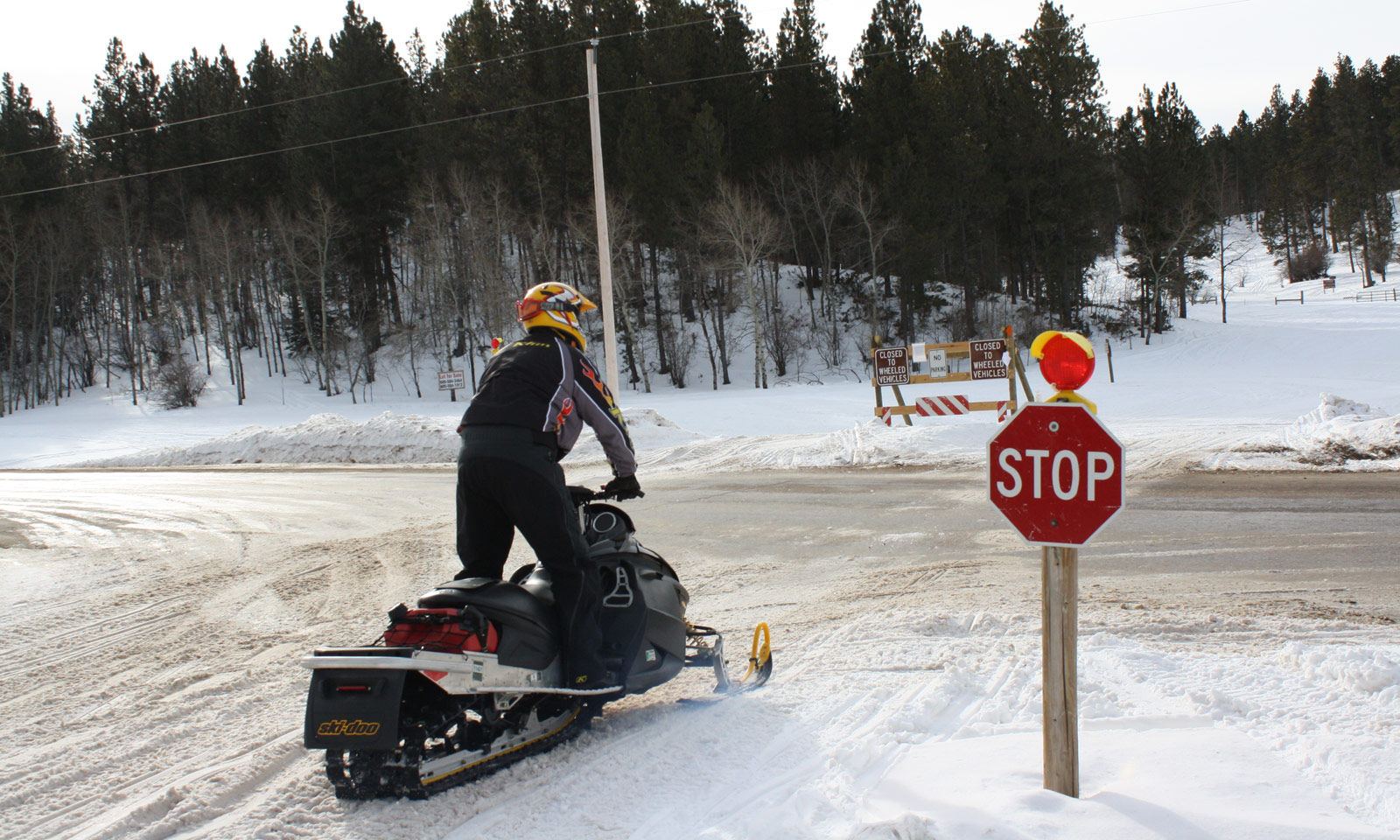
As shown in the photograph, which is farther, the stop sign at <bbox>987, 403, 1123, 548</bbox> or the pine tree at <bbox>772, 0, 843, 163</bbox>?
the pine tree at <bbox>772, 0, 843, 163</bbox>

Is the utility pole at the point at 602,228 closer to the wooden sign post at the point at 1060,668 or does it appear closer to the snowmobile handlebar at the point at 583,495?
the snowmobile handlebar at the point at 583,495

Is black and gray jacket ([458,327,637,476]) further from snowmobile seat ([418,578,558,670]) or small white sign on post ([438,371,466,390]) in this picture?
small white sign on post ([438,371,466,390])

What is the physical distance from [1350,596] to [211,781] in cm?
637

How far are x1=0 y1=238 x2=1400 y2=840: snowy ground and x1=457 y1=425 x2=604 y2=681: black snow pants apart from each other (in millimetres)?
546

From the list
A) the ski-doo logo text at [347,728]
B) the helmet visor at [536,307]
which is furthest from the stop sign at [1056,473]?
the ski-doo logo text at [347,728]

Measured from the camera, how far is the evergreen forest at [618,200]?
3900 cm

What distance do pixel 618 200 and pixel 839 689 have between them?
1402 inches

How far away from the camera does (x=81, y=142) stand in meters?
52.9

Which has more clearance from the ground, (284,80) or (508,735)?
(284,80)

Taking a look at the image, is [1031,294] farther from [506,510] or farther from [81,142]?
[81,142]

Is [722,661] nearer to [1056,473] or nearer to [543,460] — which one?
[543,460]

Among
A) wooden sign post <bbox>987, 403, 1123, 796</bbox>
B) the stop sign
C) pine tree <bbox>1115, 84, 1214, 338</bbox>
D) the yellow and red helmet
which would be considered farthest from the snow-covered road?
pine tree <bbox>1115, 84, 1214, 338</bbox>

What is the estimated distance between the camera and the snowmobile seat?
3.41 meters

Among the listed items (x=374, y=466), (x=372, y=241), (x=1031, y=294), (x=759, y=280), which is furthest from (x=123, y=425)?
(x=1031, y=294)
